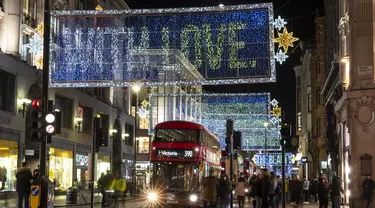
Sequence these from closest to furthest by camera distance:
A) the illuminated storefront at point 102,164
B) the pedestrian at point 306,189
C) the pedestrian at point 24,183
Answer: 1. the pedestrian at point 24,183
2. the pedestrian at point 306,189
3. the illuminated storefront at point 102,164

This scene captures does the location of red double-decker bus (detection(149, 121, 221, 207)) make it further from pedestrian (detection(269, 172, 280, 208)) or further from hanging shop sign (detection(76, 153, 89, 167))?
hanging shop sign (detection(76, 153, 89, 167))

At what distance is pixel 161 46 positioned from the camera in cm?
2817

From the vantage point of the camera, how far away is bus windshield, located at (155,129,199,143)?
30578 millimetres

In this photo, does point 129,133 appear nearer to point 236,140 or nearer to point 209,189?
point 236,140

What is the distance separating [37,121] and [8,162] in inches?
938

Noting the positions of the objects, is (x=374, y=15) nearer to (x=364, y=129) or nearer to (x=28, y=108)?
(x=364, y=129)

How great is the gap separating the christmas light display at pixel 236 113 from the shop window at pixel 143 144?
17.4m

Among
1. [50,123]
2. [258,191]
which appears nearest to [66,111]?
[258,191]

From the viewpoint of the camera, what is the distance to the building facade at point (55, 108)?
39969 millimetres

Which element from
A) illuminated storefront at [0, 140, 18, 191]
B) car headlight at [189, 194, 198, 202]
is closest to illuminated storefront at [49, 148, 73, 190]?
illuminated storefront at [0, 140, 18, 191]

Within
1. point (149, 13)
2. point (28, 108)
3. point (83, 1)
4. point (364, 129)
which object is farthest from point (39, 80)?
point (364, 129)

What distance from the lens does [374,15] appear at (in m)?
31.4

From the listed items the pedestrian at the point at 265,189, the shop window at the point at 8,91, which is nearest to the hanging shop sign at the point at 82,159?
the shop window at the point at 8,91

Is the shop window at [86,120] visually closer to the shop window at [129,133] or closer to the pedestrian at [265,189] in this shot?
the shop window at [129,133]
